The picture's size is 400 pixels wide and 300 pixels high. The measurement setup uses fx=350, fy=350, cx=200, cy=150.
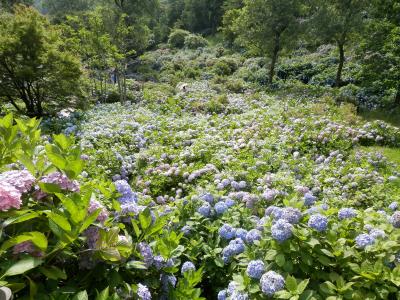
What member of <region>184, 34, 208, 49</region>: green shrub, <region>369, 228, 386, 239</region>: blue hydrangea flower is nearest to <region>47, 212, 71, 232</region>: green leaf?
<region>369, 228, 386, 239</region>: blue hydrangea flower

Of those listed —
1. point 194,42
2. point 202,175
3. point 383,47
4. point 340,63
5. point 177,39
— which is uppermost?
point 177,39

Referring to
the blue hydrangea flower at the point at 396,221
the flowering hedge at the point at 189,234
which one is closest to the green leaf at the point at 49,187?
the flowering hedge at the point at 189,234

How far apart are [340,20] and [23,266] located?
1463 centimetres

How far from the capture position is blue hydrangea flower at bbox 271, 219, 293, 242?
84.9 inches

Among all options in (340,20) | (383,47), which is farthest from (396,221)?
(340,20)

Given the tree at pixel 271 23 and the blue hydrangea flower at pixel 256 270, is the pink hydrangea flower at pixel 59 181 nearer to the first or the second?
the blue hydrangea flower at pixel 256 270

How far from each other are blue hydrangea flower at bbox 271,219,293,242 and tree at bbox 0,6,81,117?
29.3 ft

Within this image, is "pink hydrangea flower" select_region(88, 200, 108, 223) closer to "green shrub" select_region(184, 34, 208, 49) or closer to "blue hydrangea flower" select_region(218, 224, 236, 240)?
"blue hydrangea flower" select_region(218, 224, 236, 240)

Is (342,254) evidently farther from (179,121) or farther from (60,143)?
(179,121)

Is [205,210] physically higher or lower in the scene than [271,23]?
lower

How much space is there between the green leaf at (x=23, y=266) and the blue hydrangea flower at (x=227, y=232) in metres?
1.69

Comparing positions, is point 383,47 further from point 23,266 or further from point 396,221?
point 23,266

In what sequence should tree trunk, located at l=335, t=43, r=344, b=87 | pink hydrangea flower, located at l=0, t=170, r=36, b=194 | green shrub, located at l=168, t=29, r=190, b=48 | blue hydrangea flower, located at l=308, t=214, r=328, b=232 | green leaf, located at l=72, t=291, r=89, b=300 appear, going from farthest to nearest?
1. green shrub, located at l=168, t=29, r=190, b=48
2. tree trunk, located at l=335, t=43, r=344, b=87
3. blue hydrangea flower, located at l=308, t=214, r=328, b=232
4. pink hydrangea flower, located at l=0, t=170, r=36, b=194
5. green leaf, located at l=72, t=291, r=89, b=300

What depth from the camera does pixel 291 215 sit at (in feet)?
7.63
